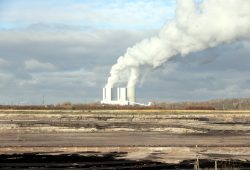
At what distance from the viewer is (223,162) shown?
26.2 meters

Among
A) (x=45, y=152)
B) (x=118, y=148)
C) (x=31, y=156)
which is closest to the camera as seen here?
(x=31, y=156)

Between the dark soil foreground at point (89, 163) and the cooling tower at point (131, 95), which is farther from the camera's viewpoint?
the cooling tower at point (131, 95)

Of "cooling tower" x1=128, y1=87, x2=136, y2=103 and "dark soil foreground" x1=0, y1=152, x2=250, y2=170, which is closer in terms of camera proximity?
"dark soil foreground" x1=0, y1=152, x2=250, y2=170

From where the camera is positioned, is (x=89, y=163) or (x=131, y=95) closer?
(x=89, y=163)

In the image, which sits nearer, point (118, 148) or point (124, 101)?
point (118, 148)

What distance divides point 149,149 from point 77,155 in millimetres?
5643

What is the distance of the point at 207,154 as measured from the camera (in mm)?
30672

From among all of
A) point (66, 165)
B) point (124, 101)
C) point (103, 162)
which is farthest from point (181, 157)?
point (124, 101)

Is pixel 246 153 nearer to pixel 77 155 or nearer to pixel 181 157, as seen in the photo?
pixel 181 157

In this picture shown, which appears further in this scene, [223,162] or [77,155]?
[77,155]

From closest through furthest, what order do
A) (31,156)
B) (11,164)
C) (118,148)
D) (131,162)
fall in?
(11,164) < (131,162) < (31,156) < (118,148)

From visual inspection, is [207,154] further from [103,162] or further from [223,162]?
[103,162]

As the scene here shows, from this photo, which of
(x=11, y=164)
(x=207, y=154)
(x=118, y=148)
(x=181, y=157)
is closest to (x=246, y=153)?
(x=207, y=154)

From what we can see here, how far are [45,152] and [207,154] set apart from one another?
9.78 meters
